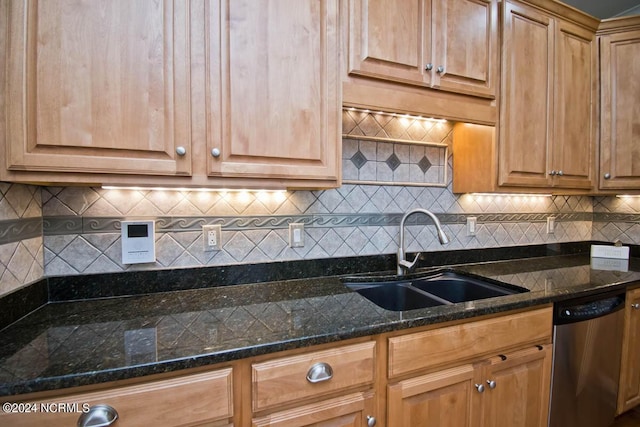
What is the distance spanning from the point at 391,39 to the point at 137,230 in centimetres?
137

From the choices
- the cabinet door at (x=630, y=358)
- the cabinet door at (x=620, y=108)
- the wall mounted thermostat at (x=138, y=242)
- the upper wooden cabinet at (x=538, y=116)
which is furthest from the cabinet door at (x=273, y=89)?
the cabinet door at (x=620, y=108)

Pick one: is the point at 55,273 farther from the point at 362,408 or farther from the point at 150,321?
the point at 362,408

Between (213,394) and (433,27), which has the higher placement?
(433,27)

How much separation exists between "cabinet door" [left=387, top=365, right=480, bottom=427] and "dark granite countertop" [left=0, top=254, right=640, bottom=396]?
0.23 m

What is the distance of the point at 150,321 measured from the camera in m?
0.99

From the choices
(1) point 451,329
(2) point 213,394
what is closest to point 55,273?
(2) point 213,394

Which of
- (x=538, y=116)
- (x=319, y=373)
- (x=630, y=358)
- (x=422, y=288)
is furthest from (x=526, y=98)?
(x=319, y=373)

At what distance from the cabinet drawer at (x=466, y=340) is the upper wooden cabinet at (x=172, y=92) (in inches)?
27.4

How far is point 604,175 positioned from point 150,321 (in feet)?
8.71

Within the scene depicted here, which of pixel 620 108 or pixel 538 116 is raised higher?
pixel 620 108

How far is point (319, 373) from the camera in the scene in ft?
2.94

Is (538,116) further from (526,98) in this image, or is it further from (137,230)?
(137,230)

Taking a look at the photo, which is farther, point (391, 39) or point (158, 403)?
point (391, 39)

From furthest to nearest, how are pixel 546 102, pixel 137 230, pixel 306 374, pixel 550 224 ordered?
pixel 550 224, pixel 546 102, pixel 137 230, pixel 306 374
